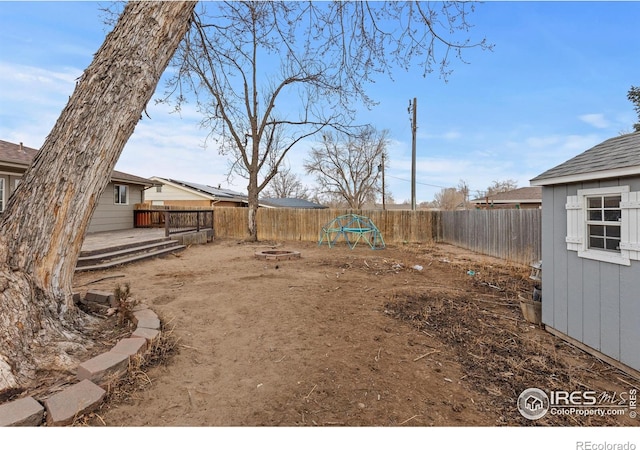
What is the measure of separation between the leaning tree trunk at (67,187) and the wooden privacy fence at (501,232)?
867 centimetres

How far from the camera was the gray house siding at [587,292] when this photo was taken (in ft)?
8.61

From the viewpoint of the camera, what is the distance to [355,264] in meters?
7.14

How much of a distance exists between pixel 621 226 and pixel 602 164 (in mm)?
656

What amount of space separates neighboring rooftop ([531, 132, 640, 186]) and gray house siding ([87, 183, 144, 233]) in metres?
12.6

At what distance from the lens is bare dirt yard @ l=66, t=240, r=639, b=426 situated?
1.83 meters

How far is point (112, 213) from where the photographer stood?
12.1 metres

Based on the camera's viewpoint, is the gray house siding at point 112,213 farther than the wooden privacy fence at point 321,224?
No

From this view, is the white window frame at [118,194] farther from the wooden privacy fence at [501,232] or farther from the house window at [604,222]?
the house window at [604,222]

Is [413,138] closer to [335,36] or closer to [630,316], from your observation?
[335,36]

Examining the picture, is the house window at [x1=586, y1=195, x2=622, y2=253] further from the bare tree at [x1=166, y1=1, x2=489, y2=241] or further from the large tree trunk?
the large tree trunk

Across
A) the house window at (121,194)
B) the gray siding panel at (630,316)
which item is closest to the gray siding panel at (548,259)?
the gray siding panel at (630,316)

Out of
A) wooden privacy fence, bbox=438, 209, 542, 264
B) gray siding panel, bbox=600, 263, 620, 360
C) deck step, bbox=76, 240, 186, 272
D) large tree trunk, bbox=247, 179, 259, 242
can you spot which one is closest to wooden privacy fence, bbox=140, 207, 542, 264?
wooden privacy fence, bbox=438, 209, 542, 264
